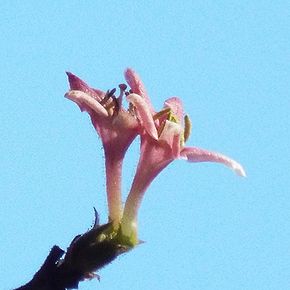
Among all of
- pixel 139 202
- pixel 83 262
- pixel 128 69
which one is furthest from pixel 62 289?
pixel 128 69

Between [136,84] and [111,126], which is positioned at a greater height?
[136,84]

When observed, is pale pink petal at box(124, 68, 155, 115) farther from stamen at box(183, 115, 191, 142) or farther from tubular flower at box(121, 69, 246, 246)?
stamen at box(183, 115, 191, 142)

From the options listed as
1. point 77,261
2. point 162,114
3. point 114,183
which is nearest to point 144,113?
point 162,114

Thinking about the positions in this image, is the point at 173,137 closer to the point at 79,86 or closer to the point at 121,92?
the point at 121,92

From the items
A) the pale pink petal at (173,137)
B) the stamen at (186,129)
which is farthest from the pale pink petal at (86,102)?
the stamen at (186,129)

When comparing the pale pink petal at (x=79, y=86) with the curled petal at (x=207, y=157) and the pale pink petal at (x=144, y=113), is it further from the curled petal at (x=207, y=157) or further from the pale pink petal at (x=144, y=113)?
the curled petal at (x=207, y=157)

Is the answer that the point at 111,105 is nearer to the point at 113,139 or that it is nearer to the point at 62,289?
the point at 113,139

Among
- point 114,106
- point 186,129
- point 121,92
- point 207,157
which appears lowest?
point 207,157
